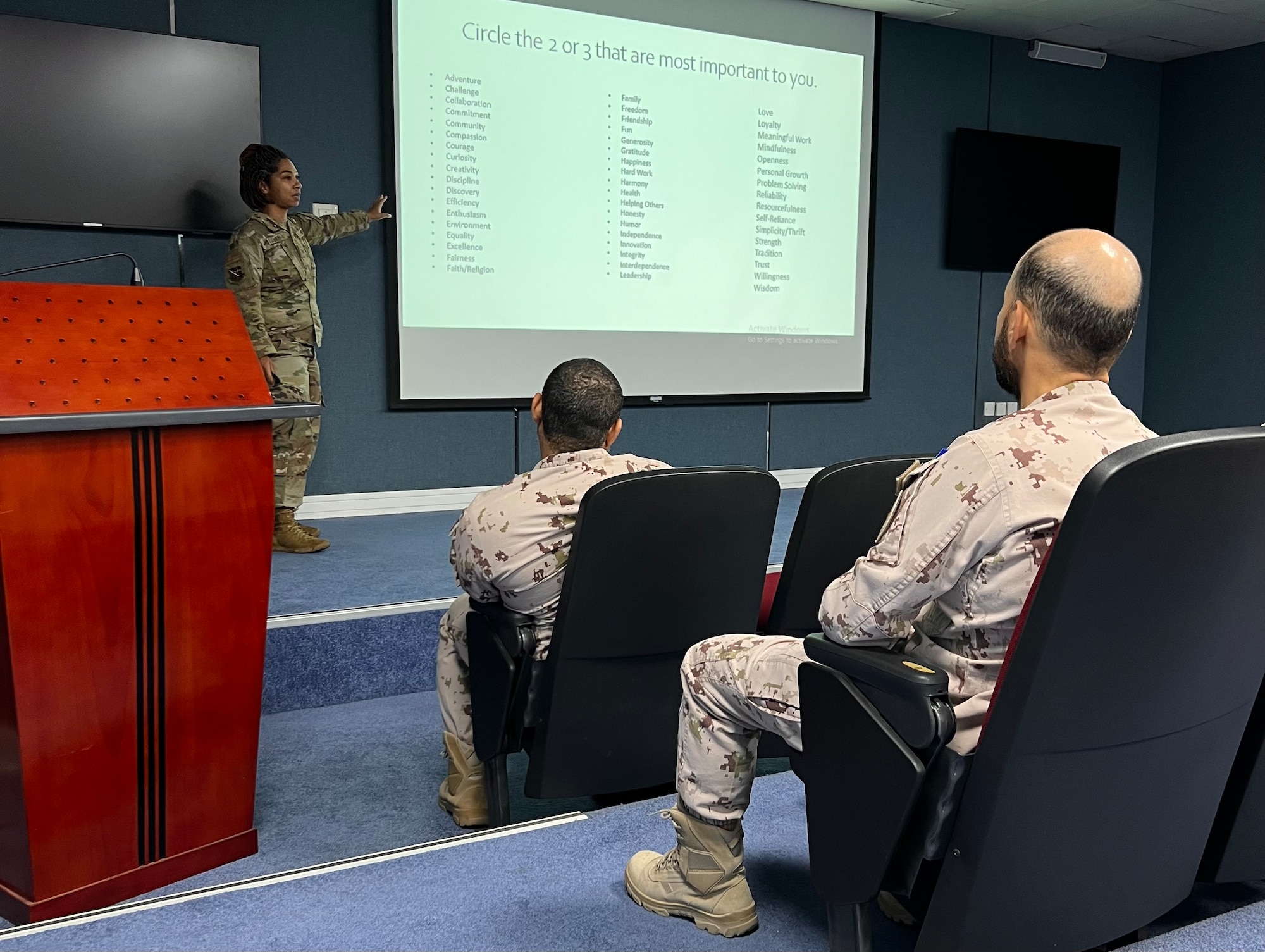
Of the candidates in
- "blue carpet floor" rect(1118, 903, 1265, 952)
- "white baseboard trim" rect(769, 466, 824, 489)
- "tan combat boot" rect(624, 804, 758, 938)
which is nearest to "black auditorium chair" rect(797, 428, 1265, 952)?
"blue carpet floor" rect(1118, 903, 1265, 952)

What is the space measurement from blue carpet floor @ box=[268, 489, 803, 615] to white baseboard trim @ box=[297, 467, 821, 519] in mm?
46

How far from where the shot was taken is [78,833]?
5.33 ft

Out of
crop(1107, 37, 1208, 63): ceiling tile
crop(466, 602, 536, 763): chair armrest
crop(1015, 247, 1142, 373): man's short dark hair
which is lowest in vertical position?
crop(466, 602, 536, 763): chair armrest

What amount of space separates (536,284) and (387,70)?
3.55ft

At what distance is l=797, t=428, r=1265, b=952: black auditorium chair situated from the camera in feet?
3.27

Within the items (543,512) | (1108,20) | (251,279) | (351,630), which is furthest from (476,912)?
(1108,20)

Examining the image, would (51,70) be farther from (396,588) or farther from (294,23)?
(396,588)

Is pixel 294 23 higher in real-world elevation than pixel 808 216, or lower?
higher

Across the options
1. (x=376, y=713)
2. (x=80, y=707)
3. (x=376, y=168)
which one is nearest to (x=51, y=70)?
Result: (x=376, y=168)

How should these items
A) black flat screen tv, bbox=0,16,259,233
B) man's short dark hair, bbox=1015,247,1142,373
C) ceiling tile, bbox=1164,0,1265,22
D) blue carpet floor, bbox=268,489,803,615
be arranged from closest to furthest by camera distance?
man's short dark hair, bbox=1015,247,1142,373, blue carpet floor, bbox=268,489,803,615, black flat screen tv, bbox=0,16,259,233, ceiling tile, bbox=1164,0,1265,22

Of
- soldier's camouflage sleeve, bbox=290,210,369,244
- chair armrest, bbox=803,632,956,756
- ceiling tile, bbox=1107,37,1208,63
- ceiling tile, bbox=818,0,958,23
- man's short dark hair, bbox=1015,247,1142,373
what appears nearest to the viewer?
chair armrest, bbox=803,632,956,756

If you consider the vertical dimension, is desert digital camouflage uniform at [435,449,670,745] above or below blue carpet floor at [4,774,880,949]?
above

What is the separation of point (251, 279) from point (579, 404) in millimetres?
2199

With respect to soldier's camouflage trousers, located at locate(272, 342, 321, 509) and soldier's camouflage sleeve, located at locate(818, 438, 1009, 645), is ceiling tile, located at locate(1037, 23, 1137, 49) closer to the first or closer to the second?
soldier's camouflage trousers, located at locate(272, 342, 321, 509)
